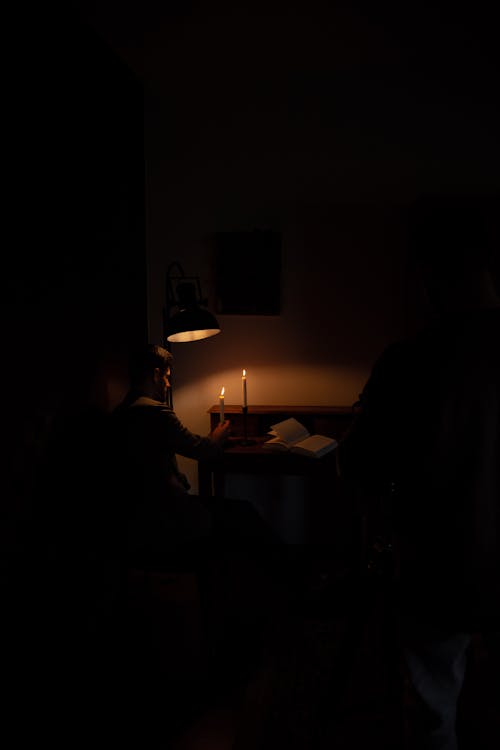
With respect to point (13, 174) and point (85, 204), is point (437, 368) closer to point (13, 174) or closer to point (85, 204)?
point (13, 174)

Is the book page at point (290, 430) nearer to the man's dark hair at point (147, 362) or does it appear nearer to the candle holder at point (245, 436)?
the candle holder at point (245, 436)

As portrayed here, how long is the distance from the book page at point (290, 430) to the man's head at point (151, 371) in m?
0.69

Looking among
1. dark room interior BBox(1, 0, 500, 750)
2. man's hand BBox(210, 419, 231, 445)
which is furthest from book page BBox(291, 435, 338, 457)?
man's hand BBox(210, 419, 231, 445)

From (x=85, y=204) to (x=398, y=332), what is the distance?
1.93 metres

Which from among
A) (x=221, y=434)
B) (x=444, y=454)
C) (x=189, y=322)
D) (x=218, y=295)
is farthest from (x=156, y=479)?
(x=218, y=295)

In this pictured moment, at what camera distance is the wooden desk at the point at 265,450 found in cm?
288

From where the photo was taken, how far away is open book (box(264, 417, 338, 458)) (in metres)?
2.86

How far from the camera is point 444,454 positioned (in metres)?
1.40

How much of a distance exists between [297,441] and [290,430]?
7 cm

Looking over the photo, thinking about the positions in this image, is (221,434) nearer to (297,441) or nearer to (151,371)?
(297,441)

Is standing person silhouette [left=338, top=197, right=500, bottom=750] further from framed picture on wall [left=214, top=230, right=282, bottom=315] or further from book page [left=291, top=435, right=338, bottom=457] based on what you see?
framed picture on wall [left=214, top=230, right=282, bottom=315]

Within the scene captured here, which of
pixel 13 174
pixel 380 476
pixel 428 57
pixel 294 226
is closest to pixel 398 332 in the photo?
pixel 294 226

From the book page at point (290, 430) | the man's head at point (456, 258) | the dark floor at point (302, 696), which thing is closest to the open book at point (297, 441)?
the book page at point (290, 430)

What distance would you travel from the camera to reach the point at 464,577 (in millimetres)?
1427
